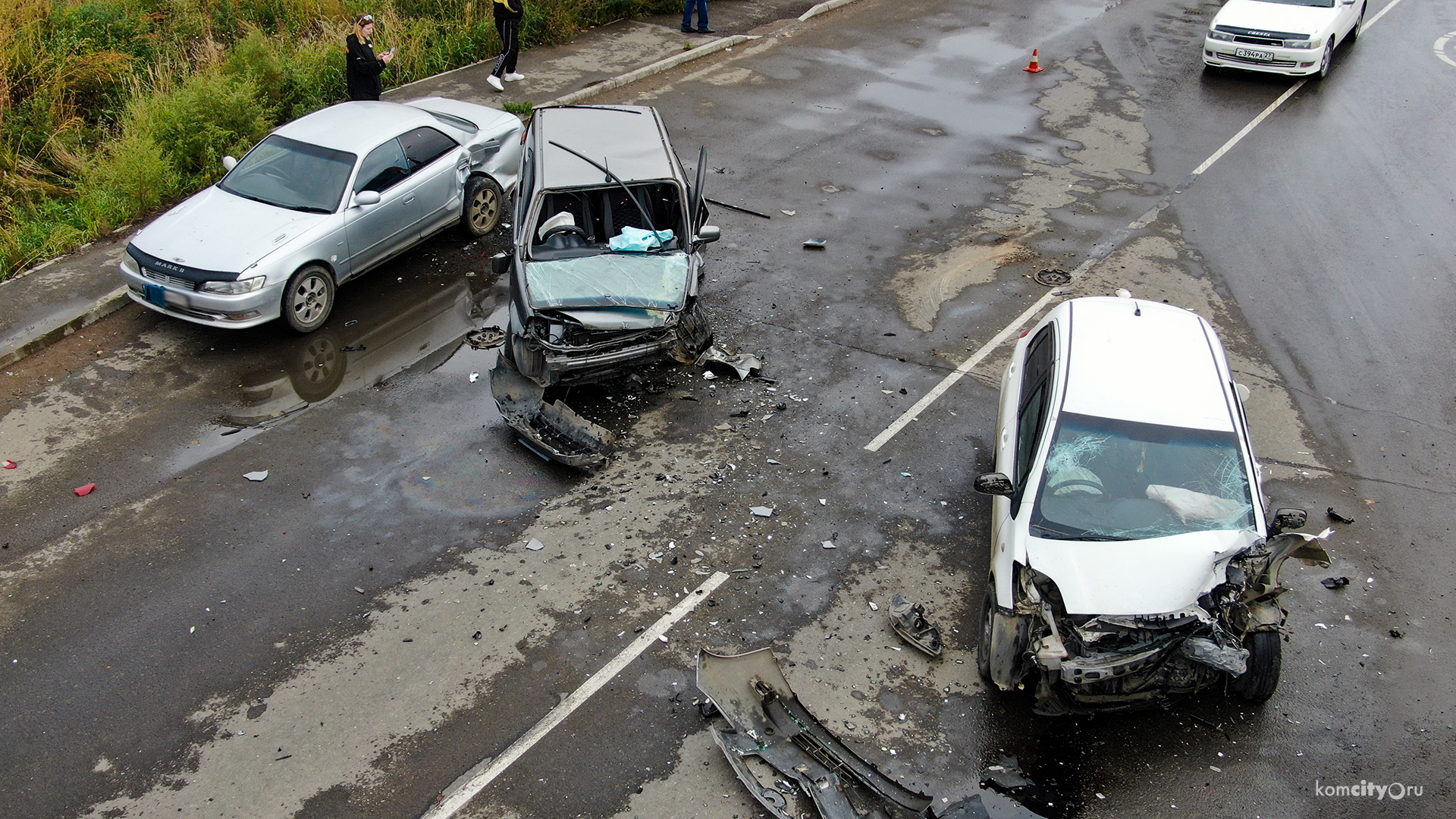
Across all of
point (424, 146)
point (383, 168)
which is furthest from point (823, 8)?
point (383, 168)

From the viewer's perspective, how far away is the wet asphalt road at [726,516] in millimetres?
5891

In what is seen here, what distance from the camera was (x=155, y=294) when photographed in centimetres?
950

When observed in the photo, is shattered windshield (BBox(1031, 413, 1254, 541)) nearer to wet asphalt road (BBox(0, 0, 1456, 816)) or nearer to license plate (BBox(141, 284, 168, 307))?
wet asphalt road (BBox(0, 0, 1456, 816))

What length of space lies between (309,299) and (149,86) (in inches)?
252

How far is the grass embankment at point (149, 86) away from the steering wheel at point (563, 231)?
231 inches

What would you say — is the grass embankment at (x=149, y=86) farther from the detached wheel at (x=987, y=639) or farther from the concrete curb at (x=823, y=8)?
the detached wheel at (x=987, y=639)

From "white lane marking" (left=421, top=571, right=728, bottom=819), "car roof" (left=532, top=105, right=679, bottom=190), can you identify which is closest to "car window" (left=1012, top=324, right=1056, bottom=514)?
"white lane marking" (left=421, top=571, right=728, bottom=819)

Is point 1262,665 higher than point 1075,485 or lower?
lower

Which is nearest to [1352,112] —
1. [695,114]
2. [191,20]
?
[695,114]

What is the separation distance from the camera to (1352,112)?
1560 centimetres

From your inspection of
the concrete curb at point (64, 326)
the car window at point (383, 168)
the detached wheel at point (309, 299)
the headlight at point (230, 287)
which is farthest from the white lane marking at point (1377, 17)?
the concrete curb at point (64, 326)

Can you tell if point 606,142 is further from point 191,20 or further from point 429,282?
point 191,20

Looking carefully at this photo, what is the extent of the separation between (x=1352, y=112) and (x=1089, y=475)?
13.2 metres

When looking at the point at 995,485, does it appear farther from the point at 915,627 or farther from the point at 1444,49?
the point at 1444,49
